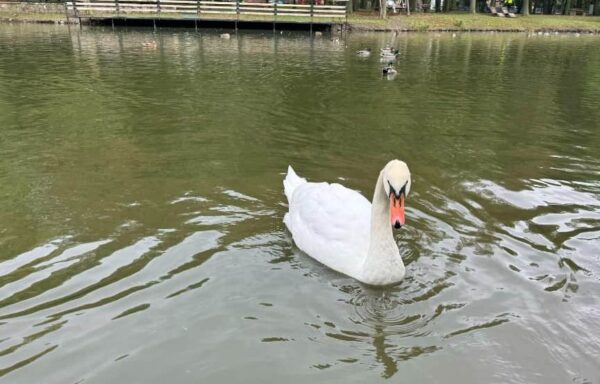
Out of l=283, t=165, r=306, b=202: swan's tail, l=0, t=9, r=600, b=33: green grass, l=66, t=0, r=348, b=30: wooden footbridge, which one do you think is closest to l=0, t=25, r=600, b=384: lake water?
l=283, t=165, r=306, b=202: swan's tail

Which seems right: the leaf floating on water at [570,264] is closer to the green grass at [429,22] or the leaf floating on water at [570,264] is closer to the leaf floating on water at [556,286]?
the leaf floating on water at [556,286]

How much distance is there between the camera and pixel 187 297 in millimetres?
5891

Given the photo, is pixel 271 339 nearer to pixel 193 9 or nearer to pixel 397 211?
pixel 397 211

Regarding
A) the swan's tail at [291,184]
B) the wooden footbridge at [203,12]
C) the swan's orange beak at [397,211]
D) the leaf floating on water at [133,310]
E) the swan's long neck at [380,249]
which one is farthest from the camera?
the wooden footbridge at [203,12]

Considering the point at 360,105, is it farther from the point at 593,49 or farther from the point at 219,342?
the point at 593,49

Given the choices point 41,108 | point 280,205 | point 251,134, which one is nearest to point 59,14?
point 41,108

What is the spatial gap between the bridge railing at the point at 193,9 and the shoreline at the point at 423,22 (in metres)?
1.73

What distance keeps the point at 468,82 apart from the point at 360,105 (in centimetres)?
717

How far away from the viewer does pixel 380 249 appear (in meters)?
5.90

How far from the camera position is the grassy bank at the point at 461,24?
5031 centimetres

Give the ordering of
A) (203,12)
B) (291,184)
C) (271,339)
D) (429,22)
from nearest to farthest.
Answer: (271,339), (291,184), (203,12), (429,22)

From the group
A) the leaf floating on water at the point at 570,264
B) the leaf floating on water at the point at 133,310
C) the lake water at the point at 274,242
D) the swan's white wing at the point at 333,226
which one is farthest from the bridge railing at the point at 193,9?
the leaf floating on water at the point at 133,310

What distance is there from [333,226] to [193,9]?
47.9 metres

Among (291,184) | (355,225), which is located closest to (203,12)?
(291,184)
